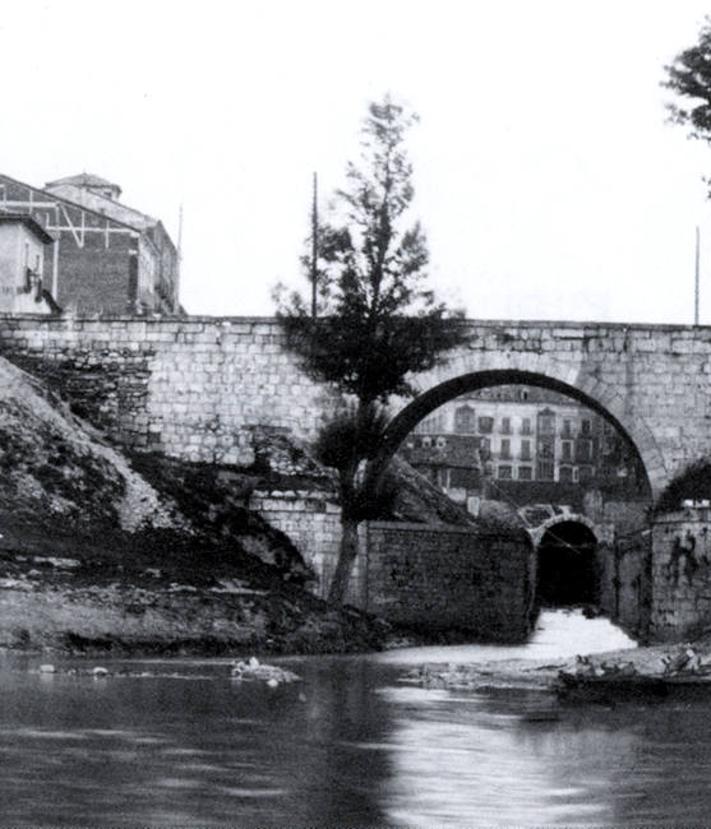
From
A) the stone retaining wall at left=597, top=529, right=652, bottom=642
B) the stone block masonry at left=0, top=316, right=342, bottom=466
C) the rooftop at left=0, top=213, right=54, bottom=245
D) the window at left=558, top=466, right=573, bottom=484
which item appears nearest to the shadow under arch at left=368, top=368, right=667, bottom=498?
the stone block masonry at left=0, top=316, right=342, bottom=466

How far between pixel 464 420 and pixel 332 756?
9548cm

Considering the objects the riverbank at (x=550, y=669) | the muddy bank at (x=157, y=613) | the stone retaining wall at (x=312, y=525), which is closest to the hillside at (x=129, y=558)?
the muddy bank at (x=157, y=613)

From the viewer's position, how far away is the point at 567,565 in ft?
294

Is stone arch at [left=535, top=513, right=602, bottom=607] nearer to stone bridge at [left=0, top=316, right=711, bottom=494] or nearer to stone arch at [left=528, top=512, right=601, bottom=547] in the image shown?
stone arch at [left=528, top=512, right=601, bottom=547]

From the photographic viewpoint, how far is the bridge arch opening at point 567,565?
8644 centimetres

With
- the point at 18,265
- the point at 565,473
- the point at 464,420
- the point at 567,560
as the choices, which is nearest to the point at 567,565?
the point at 567,560

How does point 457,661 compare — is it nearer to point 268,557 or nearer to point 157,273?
point 268,557

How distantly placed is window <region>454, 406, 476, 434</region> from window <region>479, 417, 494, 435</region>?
0.58 meters

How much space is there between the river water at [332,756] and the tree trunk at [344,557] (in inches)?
702

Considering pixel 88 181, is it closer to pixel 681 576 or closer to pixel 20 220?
pixel 20 220

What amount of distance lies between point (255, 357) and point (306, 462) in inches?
106

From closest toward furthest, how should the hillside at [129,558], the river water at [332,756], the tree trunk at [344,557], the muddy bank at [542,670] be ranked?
the river water at [332,756]
the muddy bank at [542,670]
the hillside at [129,558]
the tree trunk at [344,557]

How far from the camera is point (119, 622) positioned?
28422 millimetres

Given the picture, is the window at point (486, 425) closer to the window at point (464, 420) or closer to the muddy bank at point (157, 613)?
the window at point (464, 420)
